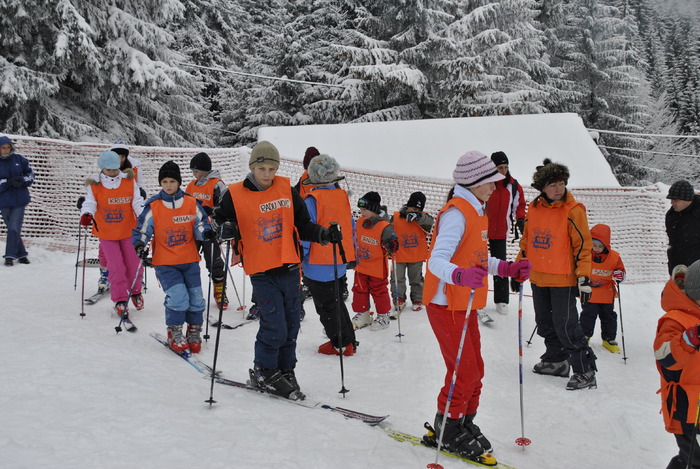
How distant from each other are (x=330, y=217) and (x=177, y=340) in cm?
183

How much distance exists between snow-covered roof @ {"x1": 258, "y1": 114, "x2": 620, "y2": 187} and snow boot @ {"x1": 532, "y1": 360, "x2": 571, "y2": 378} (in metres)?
5.92

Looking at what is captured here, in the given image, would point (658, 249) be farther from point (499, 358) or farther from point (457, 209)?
point (457, 209)

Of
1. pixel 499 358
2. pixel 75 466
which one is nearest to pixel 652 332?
pixel 499 358

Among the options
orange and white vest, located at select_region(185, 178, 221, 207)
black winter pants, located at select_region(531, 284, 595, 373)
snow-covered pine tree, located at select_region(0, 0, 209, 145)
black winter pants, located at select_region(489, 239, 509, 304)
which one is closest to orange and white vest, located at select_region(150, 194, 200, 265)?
orange and white vest, located at select_region(185, 178, 221, 207)

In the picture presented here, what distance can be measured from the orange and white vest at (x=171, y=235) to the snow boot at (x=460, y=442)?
115 inches

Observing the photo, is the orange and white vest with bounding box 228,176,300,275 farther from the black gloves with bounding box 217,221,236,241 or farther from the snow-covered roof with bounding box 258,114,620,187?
the snow-covered roof with bounding box 258,114,620,187

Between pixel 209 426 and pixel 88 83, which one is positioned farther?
pixel 88 83

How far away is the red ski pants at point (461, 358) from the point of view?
11.3ft

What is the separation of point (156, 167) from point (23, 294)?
3.74 metres

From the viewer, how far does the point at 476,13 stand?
758 inches

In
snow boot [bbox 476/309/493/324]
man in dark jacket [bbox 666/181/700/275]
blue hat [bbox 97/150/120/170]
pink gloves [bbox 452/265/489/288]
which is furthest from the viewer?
snow boot [bbox 476/309/493/324]

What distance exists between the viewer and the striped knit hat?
3383 millimetres

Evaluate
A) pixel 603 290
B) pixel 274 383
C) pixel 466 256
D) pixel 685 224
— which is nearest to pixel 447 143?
pixel 603 290

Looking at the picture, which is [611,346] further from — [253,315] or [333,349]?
[253,315]
